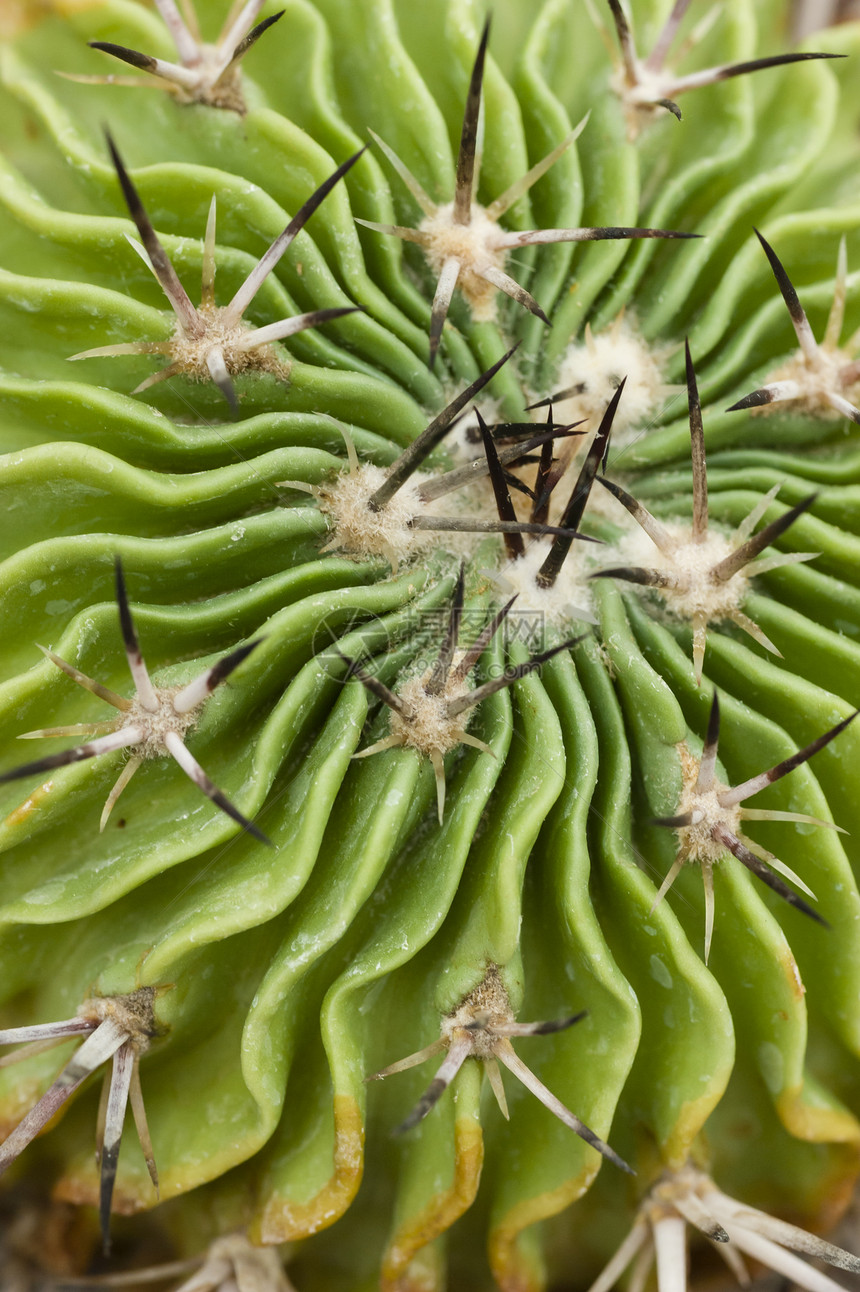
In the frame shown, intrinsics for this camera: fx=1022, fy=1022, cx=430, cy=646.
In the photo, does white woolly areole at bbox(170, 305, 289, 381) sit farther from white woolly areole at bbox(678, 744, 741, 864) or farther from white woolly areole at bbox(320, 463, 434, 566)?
white woolly areole at bbox(678, 744, 741, 864)

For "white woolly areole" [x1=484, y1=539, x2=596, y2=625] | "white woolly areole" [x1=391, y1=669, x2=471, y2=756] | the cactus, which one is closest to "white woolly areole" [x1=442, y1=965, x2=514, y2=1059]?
the cactus

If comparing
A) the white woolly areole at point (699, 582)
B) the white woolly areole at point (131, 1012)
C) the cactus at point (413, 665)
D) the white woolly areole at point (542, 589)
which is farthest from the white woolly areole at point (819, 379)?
the white woolly areole at point (131, 1012)

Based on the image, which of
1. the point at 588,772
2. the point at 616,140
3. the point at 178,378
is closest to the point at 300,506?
the point at 178,378

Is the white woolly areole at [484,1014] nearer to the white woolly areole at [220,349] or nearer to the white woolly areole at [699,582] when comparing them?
the white woolly areole at [699,582]

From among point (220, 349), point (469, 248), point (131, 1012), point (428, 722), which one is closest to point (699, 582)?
point (428, 722)

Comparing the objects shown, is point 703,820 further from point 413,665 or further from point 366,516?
point 366,516

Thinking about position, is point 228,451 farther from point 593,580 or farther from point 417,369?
point 593,580
